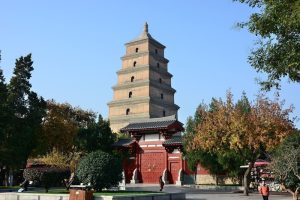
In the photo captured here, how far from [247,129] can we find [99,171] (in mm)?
11335

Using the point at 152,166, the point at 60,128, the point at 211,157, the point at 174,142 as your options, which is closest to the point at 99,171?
the point at 211,157

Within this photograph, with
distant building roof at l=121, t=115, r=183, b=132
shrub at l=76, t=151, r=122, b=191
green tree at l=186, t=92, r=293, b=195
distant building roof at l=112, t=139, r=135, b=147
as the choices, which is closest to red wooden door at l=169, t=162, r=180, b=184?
distant building roof at l=121, t=115, r=183, b=132

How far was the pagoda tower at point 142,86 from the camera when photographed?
6462 centimetres

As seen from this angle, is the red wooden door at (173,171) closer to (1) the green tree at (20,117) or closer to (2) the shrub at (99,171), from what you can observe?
(1) the green tree at (20,117)

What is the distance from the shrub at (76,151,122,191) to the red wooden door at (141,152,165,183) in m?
22.5

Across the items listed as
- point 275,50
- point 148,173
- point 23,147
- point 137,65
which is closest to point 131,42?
point 137,65

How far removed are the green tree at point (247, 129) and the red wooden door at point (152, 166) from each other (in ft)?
50.0

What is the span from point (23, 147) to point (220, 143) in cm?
1809

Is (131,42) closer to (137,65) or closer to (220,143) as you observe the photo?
(137,65)

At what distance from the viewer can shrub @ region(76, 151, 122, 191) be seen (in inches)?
878

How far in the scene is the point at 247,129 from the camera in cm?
2808

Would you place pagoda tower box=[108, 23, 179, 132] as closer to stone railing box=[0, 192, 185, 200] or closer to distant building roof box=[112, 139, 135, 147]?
distant building roof box=[112, 139, 135, 147]

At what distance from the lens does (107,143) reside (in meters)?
48.8

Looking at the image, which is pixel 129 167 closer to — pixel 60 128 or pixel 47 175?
pixel 60 128
